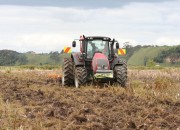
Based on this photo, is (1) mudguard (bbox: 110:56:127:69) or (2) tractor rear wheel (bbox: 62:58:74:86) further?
(2) tractor rear wheel (bbox: 62:58:74:86)

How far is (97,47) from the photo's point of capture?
16359 millimetres

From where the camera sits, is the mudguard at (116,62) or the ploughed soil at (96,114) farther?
the mudguard at (116,62)

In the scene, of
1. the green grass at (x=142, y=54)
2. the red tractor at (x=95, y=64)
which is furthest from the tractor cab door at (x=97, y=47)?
the green grass at (x=142, y=54)

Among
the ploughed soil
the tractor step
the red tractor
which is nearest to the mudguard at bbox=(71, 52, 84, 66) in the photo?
the red tractor

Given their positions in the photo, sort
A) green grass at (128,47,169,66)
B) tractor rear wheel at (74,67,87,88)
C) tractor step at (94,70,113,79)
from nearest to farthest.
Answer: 1. tractor step at (94,70,113,79)
2. tractor rear wheel at (74,67,87,88)
3. green grass at (128,47,169,66)

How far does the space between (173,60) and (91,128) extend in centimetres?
14042

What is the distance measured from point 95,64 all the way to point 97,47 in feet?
4.84

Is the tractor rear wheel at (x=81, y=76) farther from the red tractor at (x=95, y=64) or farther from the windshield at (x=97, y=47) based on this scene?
the windshield at (x=97, y=47)

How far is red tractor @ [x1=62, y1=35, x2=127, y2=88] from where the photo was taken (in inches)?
590

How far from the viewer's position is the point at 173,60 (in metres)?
144

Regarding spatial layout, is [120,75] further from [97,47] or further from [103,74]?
[97,47]

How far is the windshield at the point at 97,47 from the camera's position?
53.3 feet

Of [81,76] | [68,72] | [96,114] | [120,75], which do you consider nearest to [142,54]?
[68,72]

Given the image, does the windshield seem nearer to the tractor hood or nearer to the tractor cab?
the tractor cab
